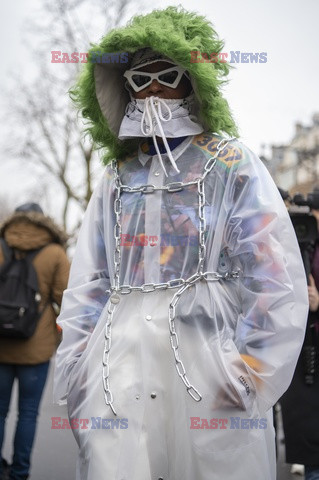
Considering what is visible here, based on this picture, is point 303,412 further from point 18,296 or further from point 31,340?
point 18,296

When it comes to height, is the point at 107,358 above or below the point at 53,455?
above

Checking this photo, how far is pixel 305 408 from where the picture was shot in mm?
3943

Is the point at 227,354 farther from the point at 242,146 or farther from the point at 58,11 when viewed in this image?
the point at 58,11

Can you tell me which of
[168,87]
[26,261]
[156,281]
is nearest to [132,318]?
[156,281]

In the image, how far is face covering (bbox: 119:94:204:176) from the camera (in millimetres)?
2904

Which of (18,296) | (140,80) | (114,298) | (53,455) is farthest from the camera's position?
(53,455)

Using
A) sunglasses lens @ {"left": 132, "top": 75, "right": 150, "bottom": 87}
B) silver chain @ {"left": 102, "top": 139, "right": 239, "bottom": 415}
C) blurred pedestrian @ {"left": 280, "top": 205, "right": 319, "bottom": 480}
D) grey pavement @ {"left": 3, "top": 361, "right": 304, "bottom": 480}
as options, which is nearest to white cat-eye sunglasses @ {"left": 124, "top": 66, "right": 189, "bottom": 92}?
sunglasses lens @ {"left": 132, "top": 75, "right": 150, "bottom": 87}

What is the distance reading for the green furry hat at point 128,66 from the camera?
2818 mm

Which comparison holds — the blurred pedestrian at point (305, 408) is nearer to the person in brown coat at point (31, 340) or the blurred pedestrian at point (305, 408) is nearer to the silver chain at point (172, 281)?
the silver chain at point (172, 281)

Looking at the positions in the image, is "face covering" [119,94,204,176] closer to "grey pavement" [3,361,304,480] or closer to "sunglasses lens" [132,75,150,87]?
"sunglasses lens" [132,75,150,87]

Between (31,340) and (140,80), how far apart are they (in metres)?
2.34

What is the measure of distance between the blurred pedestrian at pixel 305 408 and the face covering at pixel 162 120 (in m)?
1.52

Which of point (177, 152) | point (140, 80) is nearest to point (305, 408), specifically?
point (177, 152)

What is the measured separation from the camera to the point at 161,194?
9.25 feet
